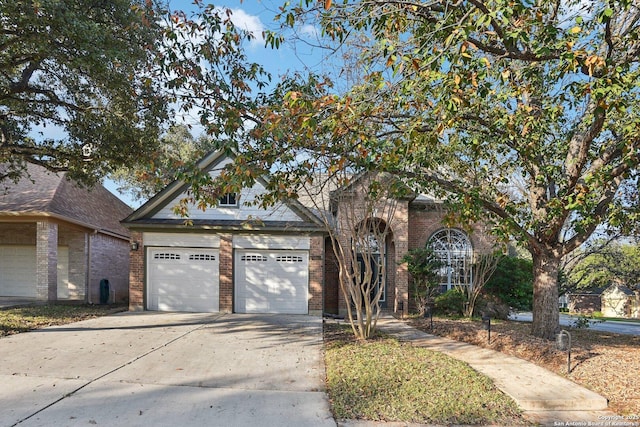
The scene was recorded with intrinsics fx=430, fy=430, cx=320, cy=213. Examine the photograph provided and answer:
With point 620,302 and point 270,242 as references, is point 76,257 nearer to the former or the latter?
point 270,242

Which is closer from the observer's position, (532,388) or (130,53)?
(532,388)

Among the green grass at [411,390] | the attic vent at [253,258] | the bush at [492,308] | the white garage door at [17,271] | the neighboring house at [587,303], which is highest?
the attic vent at [253,258]

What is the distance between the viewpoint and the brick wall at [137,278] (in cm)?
1360

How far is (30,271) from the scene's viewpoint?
1689 centimetres

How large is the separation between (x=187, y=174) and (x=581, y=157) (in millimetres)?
6838

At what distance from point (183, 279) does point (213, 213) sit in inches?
90.9

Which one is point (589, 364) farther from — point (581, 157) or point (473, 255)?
point (473, 255)

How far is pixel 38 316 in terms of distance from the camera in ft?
38.0

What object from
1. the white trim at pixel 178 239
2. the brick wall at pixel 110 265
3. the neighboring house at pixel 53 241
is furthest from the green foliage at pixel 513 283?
the neighboring house at pixel 53 241

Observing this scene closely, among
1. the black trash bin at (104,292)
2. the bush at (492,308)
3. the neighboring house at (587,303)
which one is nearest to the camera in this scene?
the bush at (492,308)

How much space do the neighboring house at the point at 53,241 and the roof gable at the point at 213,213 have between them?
3512 millimetres

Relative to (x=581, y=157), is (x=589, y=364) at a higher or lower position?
lower

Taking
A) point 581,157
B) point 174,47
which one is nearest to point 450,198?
point 581,157

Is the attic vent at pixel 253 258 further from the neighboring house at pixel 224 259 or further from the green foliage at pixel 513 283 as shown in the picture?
the green foliage at pixel 513 283
